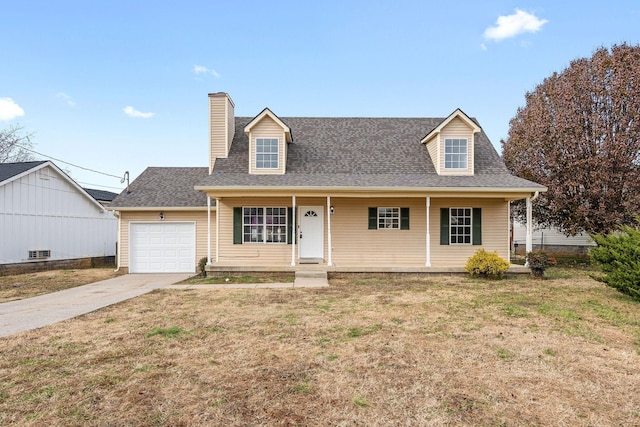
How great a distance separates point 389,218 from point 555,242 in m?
13.9

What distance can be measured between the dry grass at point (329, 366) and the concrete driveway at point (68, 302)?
23.6 inches

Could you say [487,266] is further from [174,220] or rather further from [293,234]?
[174,220]

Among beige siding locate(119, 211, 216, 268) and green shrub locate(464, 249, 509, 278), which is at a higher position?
beige siding locate(119, 211, 216, 268)

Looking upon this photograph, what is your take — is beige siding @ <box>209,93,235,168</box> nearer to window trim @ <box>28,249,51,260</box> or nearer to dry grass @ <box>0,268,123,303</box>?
dry grass @ <box>0,268,123,303</box>

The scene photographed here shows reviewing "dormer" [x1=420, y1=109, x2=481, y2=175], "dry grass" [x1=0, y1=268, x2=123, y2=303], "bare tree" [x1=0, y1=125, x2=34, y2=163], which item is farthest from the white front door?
"bare tree" [x1=0, y1=125, x2=34, y2=163]

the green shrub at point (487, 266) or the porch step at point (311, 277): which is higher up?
the green shrub at point (487, 266)

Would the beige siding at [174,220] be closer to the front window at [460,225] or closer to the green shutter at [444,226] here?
the green shutter at [444,226]

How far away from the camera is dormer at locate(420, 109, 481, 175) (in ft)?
43.0

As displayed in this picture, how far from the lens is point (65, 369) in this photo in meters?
4.10

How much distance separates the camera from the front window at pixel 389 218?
13133 mm

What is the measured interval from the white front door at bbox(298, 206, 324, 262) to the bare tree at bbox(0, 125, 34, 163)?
30.3 meters

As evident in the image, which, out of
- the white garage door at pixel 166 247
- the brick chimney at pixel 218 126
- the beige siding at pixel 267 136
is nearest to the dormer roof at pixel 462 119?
the beige siding at pixel 267 136

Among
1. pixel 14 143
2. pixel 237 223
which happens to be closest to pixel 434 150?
pixel 237 223

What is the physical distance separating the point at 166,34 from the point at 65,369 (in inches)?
590
